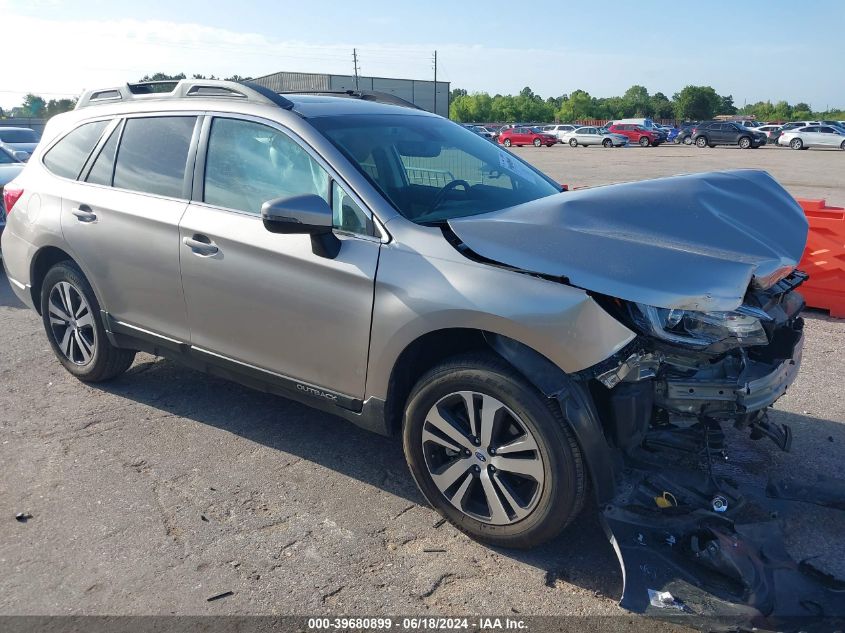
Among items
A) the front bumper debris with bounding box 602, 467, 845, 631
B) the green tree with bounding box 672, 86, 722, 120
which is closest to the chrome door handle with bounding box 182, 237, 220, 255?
the front bumper debris with bounding box 602, 467, 845, 631

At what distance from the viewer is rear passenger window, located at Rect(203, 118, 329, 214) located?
3.61m

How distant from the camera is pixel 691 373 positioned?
114 inches

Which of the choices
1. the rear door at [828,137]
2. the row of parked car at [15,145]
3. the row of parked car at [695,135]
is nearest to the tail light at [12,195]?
the row of parked car at [15,145]

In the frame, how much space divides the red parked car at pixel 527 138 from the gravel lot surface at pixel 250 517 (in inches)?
2003

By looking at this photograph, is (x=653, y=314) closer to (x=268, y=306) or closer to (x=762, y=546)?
(x=762, y=546)

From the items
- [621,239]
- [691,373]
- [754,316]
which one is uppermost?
[621,239]

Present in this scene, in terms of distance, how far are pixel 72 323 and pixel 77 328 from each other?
0.18 ft

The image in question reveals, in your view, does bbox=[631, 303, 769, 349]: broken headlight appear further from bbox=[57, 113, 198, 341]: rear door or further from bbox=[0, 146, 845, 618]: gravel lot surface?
bbox=[57, 113, 198, 341]: rear door

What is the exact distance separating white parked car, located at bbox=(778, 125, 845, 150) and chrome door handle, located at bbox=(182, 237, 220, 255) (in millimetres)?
47913

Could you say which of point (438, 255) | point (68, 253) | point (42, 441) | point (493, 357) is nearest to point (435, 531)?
point (493, 357)

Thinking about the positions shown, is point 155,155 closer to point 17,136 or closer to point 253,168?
point 253,168

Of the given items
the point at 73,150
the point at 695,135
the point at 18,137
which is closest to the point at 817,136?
A: the point at 695,135

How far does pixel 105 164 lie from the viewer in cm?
457

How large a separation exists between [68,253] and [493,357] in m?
3.06
